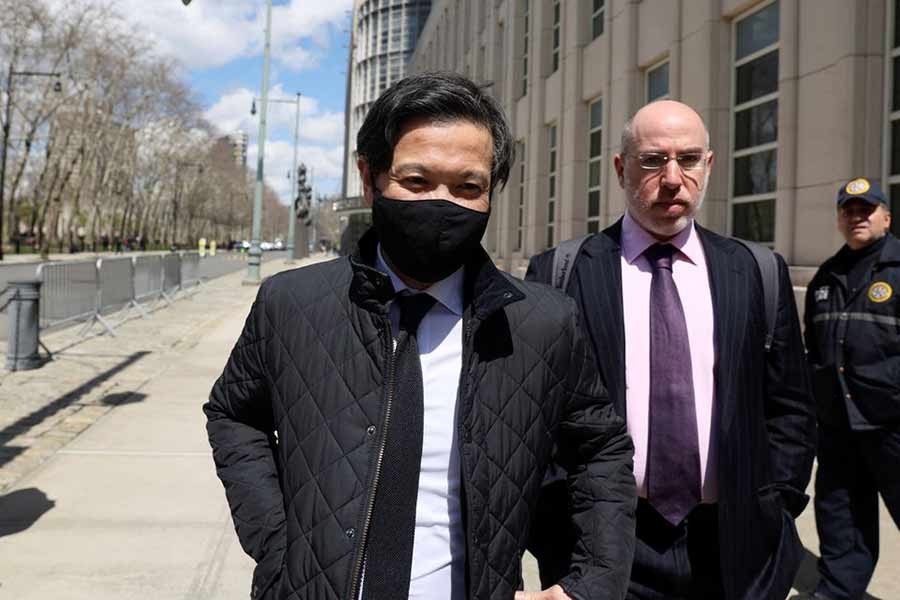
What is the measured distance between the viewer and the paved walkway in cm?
421

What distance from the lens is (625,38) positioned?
14.2 metres

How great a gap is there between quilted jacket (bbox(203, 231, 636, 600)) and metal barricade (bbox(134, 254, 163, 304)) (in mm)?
16147

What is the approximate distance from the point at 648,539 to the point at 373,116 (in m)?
1.38

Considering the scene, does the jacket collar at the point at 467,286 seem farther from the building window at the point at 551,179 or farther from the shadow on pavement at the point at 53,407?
the building window at the point at 551,179

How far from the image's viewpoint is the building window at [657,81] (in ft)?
43.8

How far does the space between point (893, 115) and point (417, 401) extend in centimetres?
734

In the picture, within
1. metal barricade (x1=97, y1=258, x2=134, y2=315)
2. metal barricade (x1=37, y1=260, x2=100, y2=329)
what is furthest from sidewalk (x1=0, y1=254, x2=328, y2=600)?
metal barricade (x1=97, y1=258, x2=134, y2=315)

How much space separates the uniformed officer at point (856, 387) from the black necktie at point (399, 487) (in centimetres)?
287

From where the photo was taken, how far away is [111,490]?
5.59 meters

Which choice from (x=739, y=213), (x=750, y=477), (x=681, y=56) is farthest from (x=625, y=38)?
(x=750, y=477)

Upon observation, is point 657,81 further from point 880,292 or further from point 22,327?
point 880,292

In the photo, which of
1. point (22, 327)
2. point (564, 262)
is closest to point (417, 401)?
point (564, 262)

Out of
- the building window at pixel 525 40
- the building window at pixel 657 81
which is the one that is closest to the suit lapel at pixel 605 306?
the building window at pixel 657 81

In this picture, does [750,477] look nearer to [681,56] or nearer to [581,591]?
[581,591]
